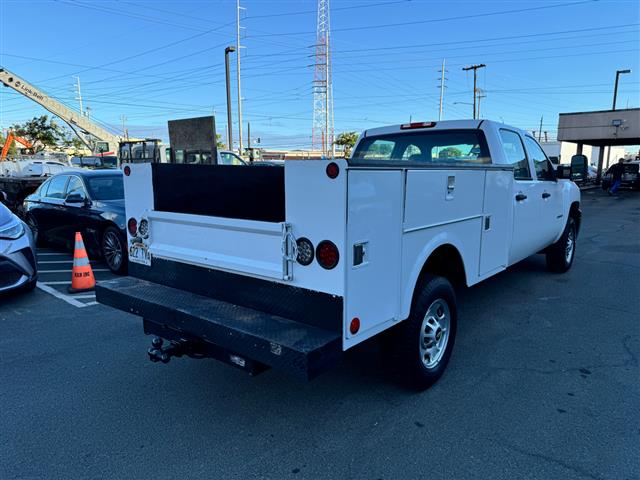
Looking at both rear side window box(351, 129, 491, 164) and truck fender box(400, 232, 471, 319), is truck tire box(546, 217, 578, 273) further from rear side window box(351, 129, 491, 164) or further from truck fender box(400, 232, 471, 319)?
truck fender box(400, 232, 471, 319)

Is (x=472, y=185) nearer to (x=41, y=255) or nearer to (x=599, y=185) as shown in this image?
(x=41, y=255)

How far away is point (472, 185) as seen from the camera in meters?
3.72

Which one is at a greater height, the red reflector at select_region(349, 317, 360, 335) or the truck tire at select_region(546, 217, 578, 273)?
the red reflector at select_region(349, 317, 360, 335)

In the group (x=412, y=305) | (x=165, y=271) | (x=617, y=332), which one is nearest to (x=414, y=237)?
(x=412, y=305)

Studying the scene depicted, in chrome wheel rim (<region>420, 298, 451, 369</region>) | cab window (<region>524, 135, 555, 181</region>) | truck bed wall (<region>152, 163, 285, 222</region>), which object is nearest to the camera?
truck bed wall (<region>152, 163, 285, 222</region>)

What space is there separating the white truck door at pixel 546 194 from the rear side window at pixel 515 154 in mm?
223

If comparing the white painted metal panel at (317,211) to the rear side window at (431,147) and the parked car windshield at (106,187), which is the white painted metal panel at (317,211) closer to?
the rear side window at (431,147)

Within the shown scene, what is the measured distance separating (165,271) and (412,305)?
1.83m

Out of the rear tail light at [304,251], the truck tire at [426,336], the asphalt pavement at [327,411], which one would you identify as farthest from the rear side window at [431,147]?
the rear tail light at [304,251]

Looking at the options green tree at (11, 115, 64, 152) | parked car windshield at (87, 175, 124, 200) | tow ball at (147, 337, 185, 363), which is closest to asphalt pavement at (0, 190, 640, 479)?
tow ball at (147, 337, 185, 363)

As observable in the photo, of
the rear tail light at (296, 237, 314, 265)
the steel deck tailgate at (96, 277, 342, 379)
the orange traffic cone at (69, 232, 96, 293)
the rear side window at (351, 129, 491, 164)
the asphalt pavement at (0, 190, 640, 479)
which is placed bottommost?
the asphalt pavement at (0, 190, 640, 479)

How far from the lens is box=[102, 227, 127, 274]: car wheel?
685 centimetres

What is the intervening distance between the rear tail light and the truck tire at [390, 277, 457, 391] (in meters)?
0.93

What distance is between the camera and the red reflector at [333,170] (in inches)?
94.6
